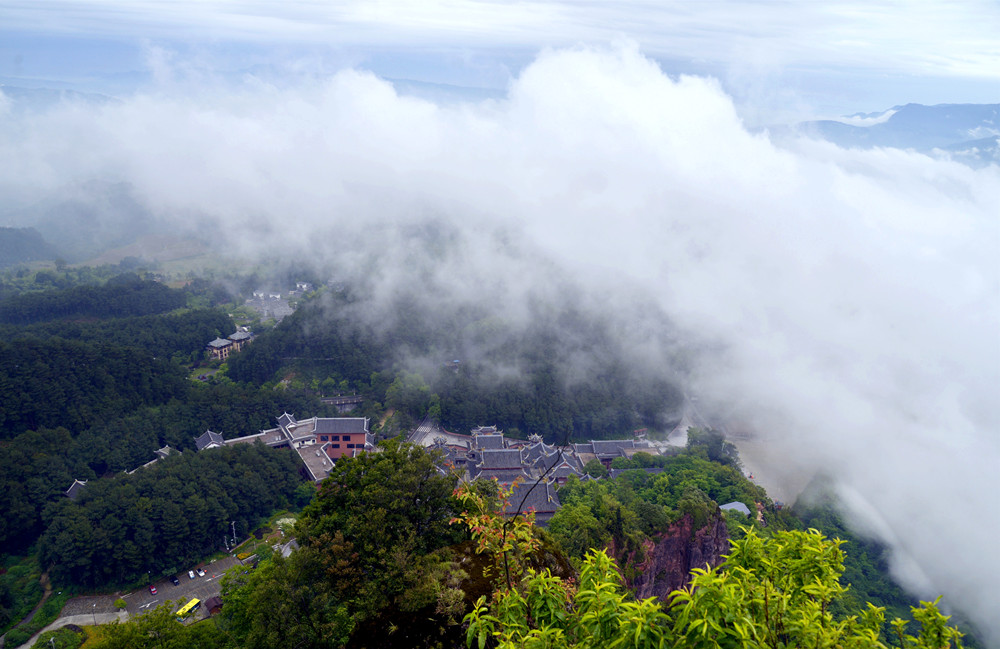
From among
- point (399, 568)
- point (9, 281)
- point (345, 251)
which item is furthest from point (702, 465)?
point (9, 281)

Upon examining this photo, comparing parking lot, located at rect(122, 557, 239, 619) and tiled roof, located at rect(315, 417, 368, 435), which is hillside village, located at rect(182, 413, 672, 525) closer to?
tiled roof, located at rect(315, 417, 368, 435)

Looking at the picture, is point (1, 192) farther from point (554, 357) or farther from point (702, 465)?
point (702, 465)

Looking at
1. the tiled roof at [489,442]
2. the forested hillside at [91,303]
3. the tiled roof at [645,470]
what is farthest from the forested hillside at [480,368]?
the forested hillside at [91,303]

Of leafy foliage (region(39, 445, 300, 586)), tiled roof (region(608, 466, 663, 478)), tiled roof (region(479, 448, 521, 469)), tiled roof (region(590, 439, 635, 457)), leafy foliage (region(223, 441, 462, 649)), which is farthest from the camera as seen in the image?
tiled roof (region(590, 439, 635, 457))

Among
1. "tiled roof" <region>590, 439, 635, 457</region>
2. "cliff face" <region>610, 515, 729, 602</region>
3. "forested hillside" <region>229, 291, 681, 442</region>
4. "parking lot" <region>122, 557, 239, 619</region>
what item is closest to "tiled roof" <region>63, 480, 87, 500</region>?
"parking lot" <region>122, 557, 239, 619</region>

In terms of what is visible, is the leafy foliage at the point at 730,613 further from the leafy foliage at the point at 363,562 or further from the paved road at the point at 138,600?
the paved road at the point at 138,600

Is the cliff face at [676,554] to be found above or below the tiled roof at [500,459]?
above
